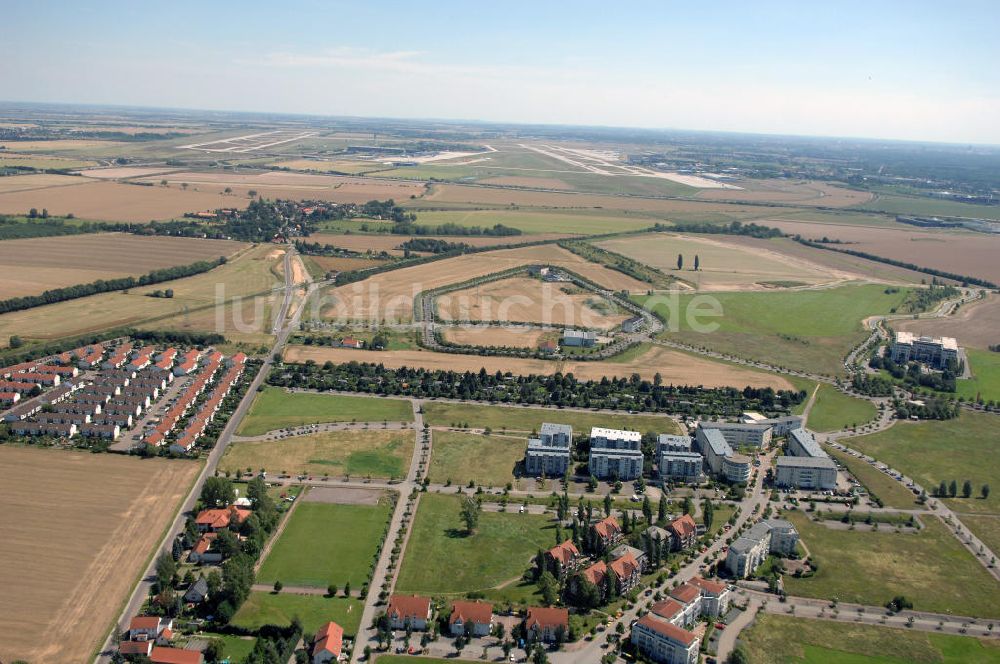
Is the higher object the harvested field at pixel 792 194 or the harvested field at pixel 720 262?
the harvested field at pixel 792 194

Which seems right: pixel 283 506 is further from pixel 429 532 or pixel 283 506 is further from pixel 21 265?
pixel 21 265

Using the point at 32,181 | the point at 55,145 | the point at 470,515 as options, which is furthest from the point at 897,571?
the point at 55,145

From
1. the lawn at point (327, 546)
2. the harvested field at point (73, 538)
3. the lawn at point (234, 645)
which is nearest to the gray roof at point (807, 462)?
the lawn at point (327, 546)

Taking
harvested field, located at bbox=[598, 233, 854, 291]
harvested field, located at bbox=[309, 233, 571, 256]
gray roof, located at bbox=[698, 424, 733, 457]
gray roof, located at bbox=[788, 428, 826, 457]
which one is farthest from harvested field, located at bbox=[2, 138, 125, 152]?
gray roof, located at bbox=[788, 428, 826, 457]

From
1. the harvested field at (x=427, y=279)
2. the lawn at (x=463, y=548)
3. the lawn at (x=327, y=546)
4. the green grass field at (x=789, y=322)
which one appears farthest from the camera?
the harvested field at (x=427, y=279)

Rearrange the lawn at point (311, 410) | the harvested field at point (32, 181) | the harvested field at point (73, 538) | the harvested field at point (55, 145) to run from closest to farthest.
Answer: the harvested field at point (73, 538) → the lawn at point (311, 410) → the harvested field at point (32, 181) → the harvested field at point (55, 145)

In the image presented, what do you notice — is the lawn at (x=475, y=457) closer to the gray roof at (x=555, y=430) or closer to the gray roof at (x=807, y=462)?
the gray roof at (x=555, y=430)

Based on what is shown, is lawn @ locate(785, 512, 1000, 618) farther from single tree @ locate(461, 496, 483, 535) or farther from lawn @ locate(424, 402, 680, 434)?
single tree @ locate(461, 496, 483, 535)
